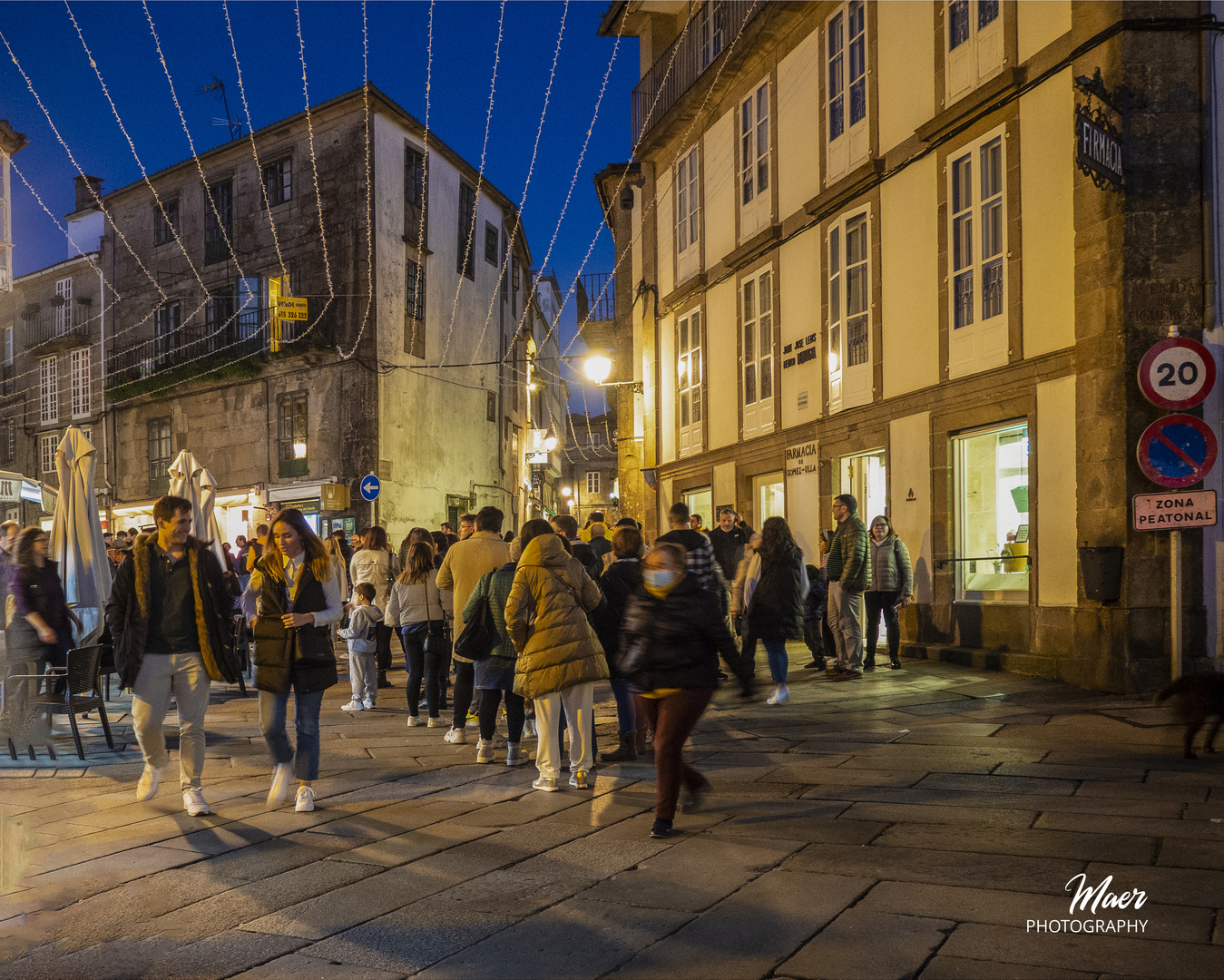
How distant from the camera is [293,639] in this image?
20.4 ft

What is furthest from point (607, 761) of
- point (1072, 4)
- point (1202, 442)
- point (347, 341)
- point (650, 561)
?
point (347, 341)

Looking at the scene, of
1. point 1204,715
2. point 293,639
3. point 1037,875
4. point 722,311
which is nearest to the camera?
point 1037,875

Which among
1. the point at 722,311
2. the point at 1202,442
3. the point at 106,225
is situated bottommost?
the point at 1202,442

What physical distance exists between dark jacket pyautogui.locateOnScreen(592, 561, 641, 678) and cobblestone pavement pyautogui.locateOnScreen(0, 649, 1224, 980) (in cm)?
91

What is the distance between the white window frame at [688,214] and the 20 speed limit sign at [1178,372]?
41.3 feet

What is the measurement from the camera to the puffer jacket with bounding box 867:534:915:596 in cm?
1219

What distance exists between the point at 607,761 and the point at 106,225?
33.7 metres

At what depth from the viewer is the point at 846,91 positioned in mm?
15695

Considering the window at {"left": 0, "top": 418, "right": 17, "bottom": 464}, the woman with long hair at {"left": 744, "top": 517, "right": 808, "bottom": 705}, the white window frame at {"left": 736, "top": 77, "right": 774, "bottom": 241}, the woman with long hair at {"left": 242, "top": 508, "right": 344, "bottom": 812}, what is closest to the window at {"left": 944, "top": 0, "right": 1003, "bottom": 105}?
the white window frame at {"left": 736, "top": 77, "right": 774, "bottom": 241}

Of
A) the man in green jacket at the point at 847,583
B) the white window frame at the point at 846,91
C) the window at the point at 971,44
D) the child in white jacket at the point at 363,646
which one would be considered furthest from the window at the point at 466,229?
the child in white jacket at the point at 363,646

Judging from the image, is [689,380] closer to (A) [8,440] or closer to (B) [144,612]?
(B) [144,612]

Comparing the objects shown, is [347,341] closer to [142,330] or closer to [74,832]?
[142,330]

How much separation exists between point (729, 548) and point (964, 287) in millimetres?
4212

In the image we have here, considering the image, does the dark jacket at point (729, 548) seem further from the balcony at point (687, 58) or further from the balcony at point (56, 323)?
the balcony at point (56, 323)
